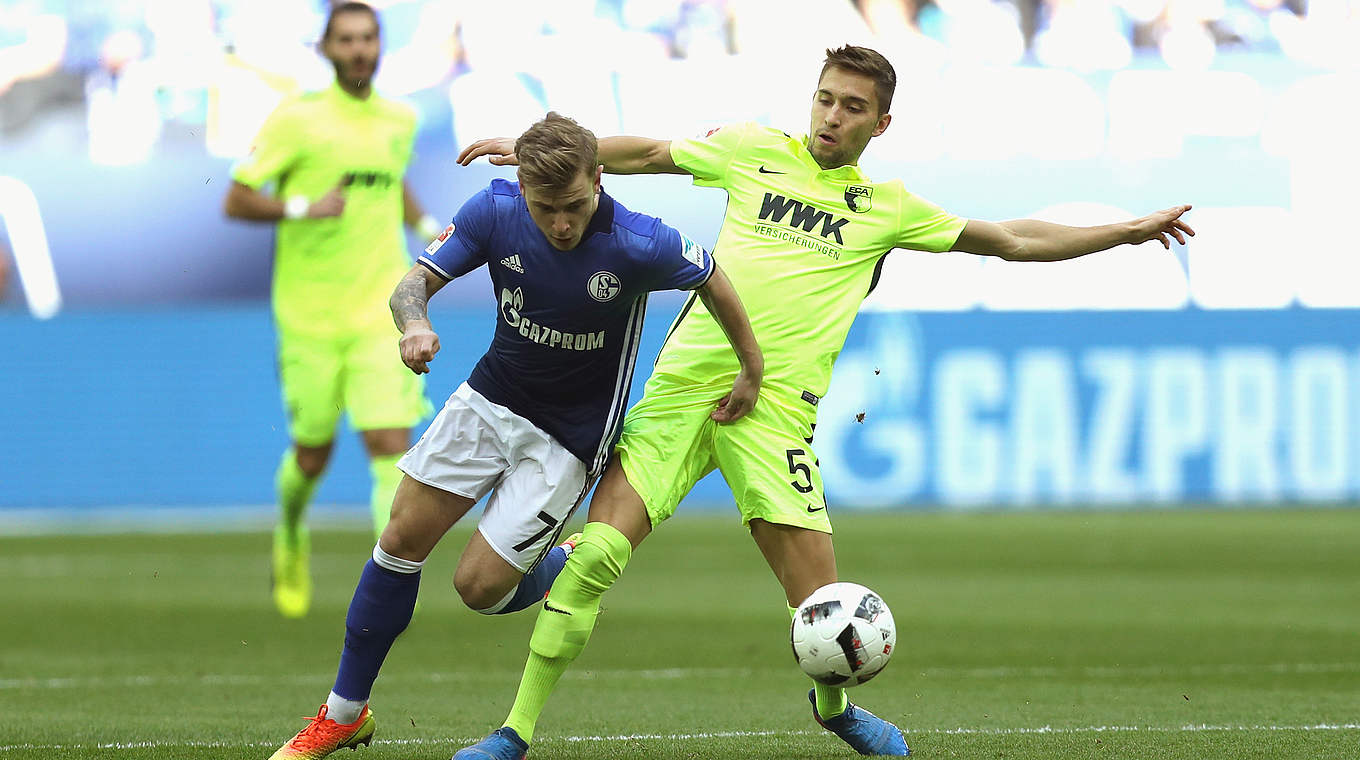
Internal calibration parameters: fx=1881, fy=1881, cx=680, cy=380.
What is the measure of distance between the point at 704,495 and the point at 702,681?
12.3 m

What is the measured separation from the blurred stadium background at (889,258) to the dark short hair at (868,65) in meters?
13.1

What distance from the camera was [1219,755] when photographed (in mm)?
5633

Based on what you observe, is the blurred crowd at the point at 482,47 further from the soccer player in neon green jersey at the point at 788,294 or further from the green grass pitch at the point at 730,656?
the soccer player in neon green jersey at the point at 788,294

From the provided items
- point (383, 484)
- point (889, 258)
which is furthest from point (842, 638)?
point (889, 258)

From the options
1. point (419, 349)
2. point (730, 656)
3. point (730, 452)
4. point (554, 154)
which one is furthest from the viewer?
point (730, 656)

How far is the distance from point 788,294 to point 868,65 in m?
0.76

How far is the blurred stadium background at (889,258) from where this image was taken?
63.3 ft

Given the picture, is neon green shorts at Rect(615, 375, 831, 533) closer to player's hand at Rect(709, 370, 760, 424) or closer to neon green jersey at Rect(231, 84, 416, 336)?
player's hand at Rect(709, 370, 760, 424)

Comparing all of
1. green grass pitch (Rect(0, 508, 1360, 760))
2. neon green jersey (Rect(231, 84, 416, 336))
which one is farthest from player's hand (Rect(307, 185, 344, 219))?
green grass pitch (Rect(0, 508, 1360, 760))

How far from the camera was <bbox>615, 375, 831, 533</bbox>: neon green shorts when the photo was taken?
5766 millimetres

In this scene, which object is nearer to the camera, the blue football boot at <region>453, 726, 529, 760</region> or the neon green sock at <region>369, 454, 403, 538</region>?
the blue football boot at <region>453, 726, 529, 760</region>

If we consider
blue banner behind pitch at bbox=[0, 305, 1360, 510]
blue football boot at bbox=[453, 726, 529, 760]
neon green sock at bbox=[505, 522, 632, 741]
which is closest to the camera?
blue football boot at bbox=[453, 726, 529, 760]

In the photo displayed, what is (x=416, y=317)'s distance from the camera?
202 inches

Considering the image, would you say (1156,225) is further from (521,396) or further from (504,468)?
(504,468)
